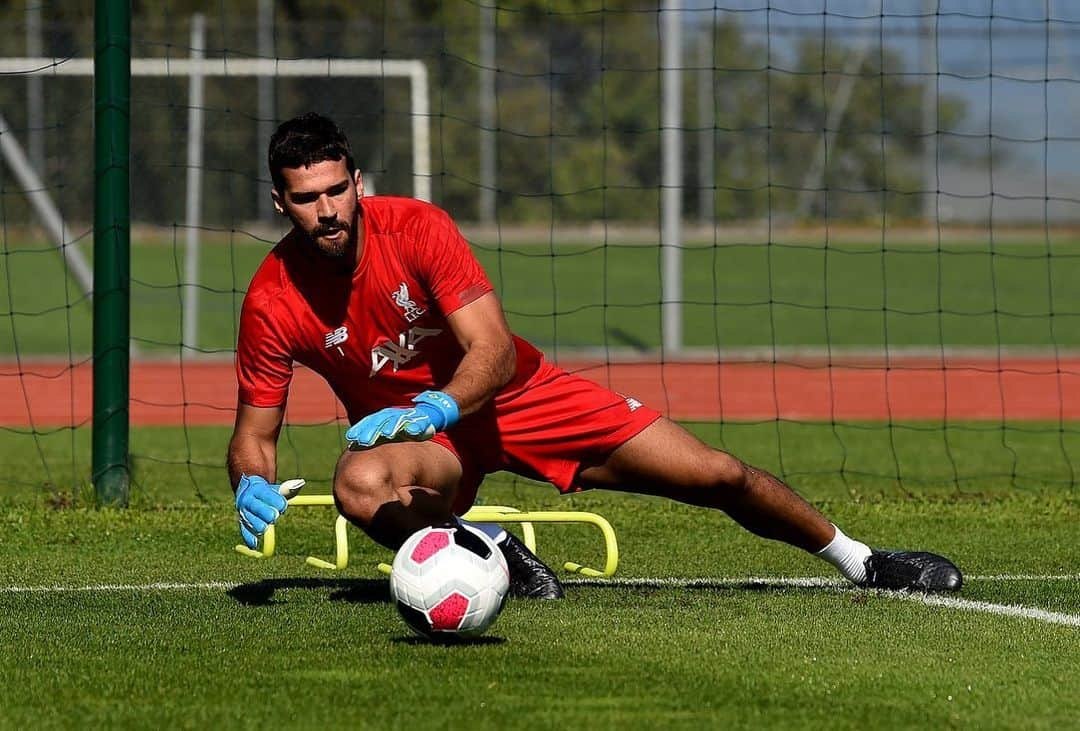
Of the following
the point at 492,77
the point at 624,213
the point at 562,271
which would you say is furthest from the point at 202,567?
the point at 624,213

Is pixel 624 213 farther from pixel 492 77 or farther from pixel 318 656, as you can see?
pixel 318 656

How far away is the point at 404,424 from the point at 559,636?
827 mm

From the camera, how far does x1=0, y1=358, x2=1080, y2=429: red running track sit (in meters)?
14.2

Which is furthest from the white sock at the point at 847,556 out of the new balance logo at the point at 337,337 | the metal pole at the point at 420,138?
the metal pole at the point at 420,138

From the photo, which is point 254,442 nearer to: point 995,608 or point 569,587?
point 569,587

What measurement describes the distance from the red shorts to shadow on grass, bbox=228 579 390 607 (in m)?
0.49

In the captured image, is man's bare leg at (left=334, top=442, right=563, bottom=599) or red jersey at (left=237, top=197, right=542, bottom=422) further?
red jersey at (left=237, top=197, right=542, bottom=422)

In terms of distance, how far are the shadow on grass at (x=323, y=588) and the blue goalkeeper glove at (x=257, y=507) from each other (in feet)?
1.92

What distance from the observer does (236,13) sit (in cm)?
3853

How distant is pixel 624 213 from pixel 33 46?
44.0ft

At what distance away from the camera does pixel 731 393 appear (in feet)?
52.1

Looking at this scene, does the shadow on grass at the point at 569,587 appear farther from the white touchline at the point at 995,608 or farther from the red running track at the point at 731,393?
the red running track at the point at 731,393

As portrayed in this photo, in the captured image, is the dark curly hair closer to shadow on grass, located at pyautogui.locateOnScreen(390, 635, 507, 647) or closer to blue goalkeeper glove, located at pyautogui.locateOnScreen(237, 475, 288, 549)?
blue goalkeeper glove, located at pyautogui.locateOnScreen(237, 475, 288, 549)

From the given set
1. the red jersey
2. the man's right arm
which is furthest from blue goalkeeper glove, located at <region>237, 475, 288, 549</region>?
the red jersey
